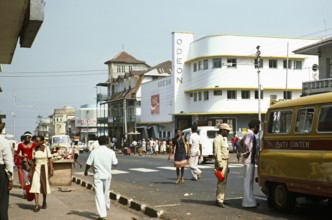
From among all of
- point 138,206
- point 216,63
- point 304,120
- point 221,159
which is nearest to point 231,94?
point 216,63

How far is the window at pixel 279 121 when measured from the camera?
10.2m

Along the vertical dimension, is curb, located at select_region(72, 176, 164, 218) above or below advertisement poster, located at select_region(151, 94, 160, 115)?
below

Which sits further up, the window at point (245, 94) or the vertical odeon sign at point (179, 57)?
the vertical odeon sign at point (179, 57)

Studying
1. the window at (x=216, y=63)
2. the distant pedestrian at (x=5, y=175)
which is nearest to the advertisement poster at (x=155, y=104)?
the window at (x=216, y=63)

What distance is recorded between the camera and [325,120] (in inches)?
352

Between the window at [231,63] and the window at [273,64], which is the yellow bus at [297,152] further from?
the window at [273,64]

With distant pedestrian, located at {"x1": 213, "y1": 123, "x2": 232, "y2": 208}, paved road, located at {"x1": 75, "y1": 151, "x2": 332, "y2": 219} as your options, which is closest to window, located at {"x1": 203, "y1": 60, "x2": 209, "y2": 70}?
paved road, located at {"x1": 75, "y1": 151, "x2": 332, "y2": 219}

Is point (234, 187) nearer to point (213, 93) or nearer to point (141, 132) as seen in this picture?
point (213, 93)

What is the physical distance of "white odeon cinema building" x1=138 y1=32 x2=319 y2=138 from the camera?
50688mm

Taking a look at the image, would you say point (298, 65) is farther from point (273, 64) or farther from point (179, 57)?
point (179, 57)

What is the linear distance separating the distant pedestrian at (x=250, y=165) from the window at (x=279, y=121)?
0.34m

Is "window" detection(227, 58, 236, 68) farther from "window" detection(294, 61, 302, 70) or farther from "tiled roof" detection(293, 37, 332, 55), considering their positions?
"tiled roof" detection(293, 37, 332, 55)

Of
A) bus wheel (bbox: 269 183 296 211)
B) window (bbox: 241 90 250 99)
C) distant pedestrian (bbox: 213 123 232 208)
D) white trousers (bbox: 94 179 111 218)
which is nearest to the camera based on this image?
white trousers (bbox: 94 179 111 218)

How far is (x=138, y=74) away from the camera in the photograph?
243 feet
